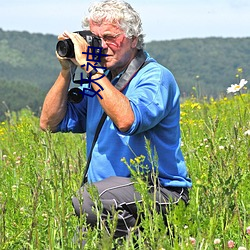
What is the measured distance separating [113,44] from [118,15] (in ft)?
0.49

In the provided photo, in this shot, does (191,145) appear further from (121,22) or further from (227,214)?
(227,214)

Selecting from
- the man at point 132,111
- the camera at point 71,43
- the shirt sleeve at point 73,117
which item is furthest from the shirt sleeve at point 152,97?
the shirt sleeve at point 73,117

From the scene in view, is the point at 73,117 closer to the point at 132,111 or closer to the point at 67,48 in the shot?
the point at 67,48

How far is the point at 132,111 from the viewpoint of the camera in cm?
322

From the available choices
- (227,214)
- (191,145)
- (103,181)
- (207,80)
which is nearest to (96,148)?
(103,181)

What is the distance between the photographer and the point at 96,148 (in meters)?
3.60

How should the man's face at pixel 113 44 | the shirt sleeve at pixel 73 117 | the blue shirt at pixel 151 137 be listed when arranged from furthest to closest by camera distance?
the shirt sleeve at pixel 73 117 → the man's face at pixel 113 44 → the blue shirt at pixel 151 137

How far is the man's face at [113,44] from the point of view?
11.6 ft

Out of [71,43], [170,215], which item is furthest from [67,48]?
[170,215]

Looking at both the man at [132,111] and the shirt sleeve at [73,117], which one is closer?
the man at [132,111]

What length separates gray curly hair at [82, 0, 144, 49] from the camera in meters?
3.55

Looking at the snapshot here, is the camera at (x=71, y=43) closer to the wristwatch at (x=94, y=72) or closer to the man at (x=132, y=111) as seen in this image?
the man at (x=132, y=111)

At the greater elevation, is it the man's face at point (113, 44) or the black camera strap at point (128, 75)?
the man's face at point (113, 44)

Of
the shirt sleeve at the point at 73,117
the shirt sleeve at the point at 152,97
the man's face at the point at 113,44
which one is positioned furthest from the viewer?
the shirt sleeve at the point at 73,117
